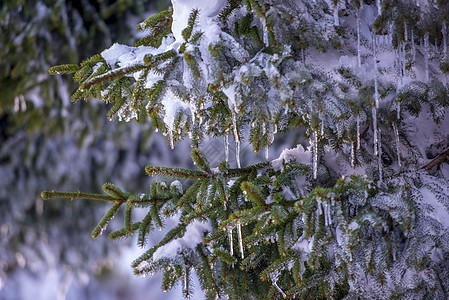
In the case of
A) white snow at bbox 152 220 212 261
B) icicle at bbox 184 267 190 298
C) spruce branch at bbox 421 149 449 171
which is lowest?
icicle at bbox 184 267 190 298

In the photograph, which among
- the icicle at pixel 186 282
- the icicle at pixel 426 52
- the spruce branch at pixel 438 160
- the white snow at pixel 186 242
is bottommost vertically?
the icicle at pixel 186 282

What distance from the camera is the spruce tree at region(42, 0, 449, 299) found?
5.16 ft

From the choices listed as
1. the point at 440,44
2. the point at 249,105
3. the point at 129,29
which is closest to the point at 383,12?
the point at 440,44

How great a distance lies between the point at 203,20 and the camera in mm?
1691

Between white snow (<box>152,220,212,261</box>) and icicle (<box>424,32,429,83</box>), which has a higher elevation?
icicle (<box>424,32,429,83</box>)

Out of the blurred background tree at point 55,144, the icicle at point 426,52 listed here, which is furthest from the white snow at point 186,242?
the blurred background tree at point 55,144

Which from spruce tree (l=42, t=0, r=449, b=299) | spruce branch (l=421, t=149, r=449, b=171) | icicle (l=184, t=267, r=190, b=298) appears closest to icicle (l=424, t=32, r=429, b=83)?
spruce tree (l=42, t=0, r=449, b=299)

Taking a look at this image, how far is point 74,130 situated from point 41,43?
1015 millimetres

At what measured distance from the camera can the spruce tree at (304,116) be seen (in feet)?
5.16

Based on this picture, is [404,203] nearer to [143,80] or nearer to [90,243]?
[143,80]

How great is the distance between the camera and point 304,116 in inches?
67.7

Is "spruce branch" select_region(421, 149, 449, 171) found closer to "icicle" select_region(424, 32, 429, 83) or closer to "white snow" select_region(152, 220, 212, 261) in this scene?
"icicle" select_region(424, 32, 429, 83)

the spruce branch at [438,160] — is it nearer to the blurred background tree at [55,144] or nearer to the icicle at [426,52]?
the icicle at [426,52]

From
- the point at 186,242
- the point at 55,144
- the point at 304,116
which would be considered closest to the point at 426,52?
the point at 304,116
